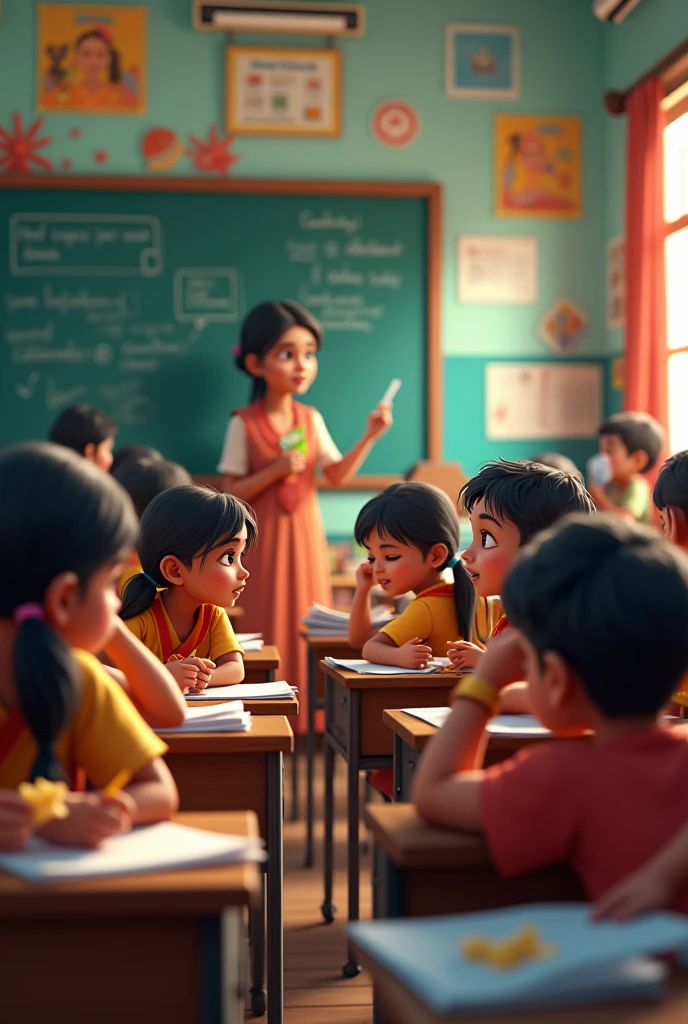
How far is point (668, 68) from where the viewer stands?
4332 millimetres

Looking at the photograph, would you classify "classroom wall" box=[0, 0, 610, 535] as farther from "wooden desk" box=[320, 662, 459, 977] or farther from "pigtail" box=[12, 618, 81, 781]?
"pigtail" box=[12, 618, 81, 781]

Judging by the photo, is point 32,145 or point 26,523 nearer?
point 26,523

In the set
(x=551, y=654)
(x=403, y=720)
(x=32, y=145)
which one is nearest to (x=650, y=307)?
(x=32, y=145)

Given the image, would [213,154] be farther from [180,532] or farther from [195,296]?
[180,532]

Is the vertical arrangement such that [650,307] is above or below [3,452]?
above

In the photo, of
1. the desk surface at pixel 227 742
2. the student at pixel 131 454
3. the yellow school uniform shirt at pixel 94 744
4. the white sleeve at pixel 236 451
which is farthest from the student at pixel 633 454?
the yellow school uniform shirt at pixel 94 744

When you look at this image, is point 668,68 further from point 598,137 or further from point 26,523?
point 26,523

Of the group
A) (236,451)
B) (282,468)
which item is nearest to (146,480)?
(282,468)

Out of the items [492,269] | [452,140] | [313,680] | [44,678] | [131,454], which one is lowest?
[313,680]

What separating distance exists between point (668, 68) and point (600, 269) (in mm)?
1047

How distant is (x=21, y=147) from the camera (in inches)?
192

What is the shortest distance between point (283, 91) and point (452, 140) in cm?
82

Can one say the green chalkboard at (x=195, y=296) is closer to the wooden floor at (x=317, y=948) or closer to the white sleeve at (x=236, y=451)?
the white sleeve at (x=236, y=451)

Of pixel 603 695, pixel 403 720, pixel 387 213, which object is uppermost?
pixel 387 213
